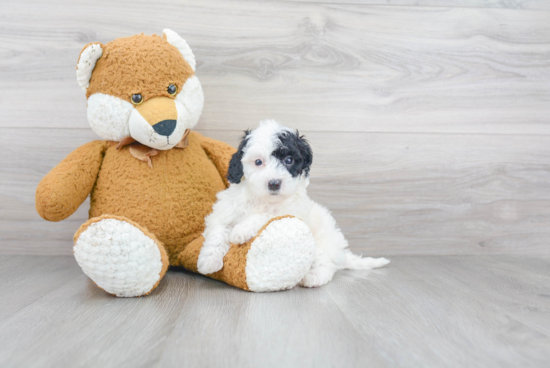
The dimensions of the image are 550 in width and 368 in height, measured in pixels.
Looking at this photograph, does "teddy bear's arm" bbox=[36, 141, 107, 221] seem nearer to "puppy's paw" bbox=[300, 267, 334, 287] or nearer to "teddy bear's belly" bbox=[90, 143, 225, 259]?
"teddy bear's belly" bbox=[90, 143, 225, 259]

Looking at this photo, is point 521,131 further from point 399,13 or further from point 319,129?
point 319,129

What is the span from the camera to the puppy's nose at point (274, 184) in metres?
0.89

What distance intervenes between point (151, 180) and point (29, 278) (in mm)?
417

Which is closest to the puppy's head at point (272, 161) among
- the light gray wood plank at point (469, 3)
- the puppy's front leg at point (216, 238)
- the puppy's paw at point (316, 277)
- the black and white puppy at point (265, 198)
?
the black and white puppy at point (265, 198)

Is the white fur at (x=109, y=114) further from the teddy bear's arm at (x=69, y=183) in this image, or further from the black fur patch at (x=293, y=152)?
the black fur patch at (x=293, y=152)

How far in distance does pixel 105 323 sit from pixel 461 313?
69cm

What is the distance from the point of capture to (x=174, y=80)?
990 mm

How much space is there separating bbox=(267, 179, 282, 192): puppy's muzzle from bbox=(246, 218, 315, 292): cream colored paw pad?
0.07 meters

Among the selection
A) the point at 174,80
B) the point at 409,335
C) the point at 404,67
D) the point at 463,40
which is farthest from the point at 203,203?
the point at 463,40

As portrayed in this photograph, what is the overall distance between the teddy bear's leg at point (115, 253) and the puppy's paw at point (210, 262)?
120mm

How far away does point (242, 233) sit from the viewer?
886 mm

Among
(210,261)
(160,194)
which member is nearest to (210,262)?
(210,261)

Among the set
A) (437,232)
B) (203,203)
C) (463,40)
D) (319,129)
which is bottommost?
(437,232)

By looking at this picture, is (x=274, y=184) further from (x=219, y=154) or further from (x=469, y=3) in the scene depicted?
(x=469, y=3)
